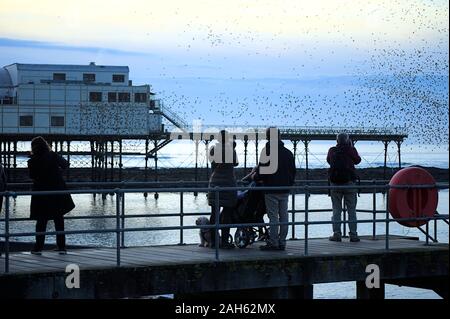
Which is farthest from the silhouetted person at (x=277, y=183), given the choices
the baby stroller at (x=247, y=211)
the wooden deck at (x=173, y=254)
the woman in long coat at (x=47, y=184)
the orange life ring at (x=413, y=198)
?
the woman in long coat at (x=47, y=184)

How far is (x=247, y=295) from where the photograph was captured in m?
13.2

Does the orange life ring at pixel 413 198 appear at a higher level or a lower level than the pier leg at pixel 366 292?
higher

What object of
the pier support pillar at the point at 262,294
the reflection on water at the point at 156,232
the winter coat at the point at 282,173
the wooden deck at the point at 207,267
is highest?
the winter coat at the point at 282,173

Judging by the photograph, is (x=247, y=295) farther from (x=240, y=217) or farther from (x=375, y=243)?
(x=375, y=243)

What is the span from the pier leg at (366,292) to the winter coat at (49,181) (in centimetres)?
427

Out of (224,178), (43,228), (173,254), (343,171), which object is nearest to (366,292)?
(343,171)

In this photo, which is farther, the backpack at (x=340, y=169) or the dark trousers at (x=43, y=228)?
the backpack at (x=340, y=169)

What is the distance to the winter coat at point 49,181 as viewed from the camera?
13562 millimetres

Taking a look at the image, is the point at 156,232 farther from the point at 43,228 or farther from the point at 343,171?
the point at 43,228

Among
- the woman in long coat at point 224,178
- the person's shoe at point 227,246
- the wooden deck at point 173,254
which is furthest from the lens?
the person's shoe at point 227,246

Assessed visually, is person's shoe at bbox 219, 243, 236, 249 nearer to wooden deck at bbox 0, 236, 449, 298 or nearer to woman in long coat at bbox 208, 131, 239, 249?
woman in long coat at bbox 208, 131, 239, 249

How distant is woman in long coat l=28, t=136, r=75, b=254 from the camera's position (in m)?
13.6

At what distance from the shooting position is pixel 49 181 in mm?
13750

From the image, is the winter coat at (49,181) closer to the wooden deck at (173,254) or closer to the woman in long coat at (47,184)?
the woman in long coat at (47,184)
